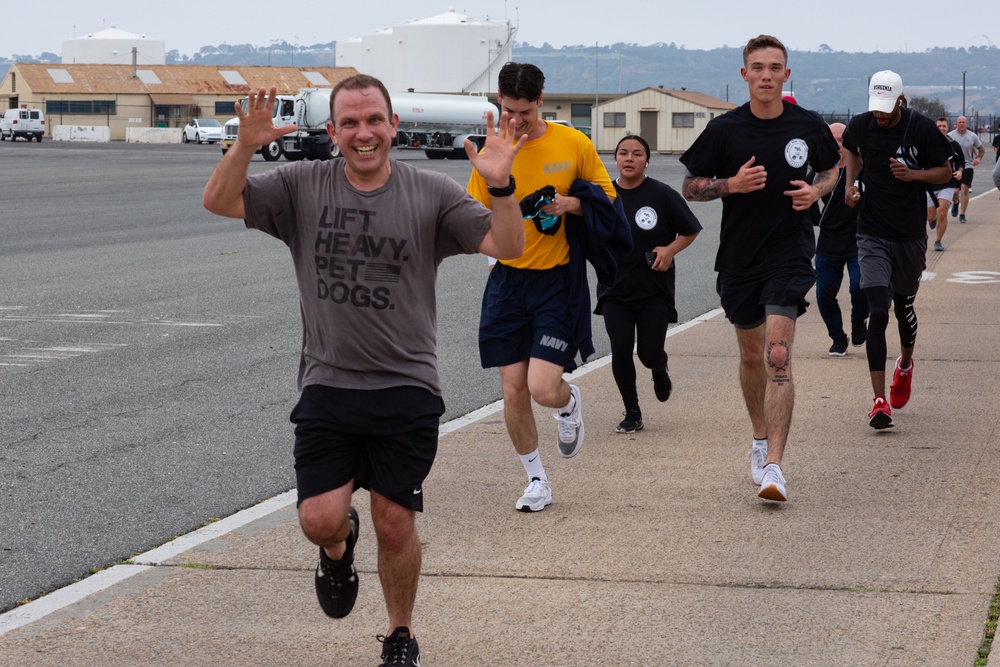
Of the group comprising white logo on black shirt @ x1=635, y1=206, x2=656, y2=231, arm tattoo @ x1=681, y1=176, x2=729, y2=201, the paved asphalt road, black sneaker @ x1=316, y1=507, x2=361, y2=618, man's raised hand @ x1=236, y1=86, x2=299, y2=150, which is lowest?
the paved asphalt road

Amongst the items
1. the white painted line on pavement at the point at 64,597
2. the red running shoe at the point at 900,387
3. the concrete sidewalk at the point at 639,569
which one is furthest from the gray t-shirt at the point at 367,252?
the red running shoe at the point at 900,387

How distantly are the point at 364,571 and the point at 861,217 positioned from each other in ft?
13.2

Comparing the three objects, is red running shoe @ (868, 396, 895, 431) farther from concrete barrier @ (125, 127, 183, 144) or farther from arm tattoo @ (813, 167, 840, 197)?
concrete barrier @ (125, 127, 183, 144)

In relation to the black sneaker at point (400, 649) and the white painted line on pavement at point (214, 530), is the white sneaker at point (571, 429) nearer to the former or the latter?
the white painted line on pavement at point (214, 530)

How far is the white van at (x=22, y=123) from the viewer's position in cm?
8106

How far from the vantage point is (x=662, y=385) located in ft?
27.3

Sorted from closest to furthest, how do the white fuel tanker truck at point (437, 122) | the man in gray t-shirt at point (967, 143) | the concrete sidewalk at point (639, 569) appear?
the concrete sidewalk at point (639, 569) < the man in gray t-shirt at point (967, 143) < the white fuel tanker truck at point (437, 122)

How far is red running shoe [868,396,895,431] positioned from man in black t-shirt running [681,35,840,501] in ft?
4.13

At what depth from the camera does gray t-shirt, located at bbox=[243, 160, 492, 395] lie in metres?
4.10

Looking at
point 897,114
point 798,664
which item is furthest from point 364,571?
point 897,114

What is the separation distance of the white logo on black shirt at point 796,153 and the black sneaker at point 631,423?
2.02m

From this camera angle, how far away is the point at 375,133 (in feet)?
13.4

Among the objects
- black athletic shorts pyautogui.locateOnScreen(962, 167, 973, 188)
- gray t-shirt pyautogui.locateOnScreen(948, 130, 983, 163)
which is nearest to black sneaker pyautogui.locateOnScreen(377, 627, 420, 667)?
gray t-shirt pyautogui.locateOnScreen(948, 130, 983, 163)

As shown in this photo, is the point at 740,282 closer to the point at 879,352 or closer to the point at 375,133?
the point at 879,352
